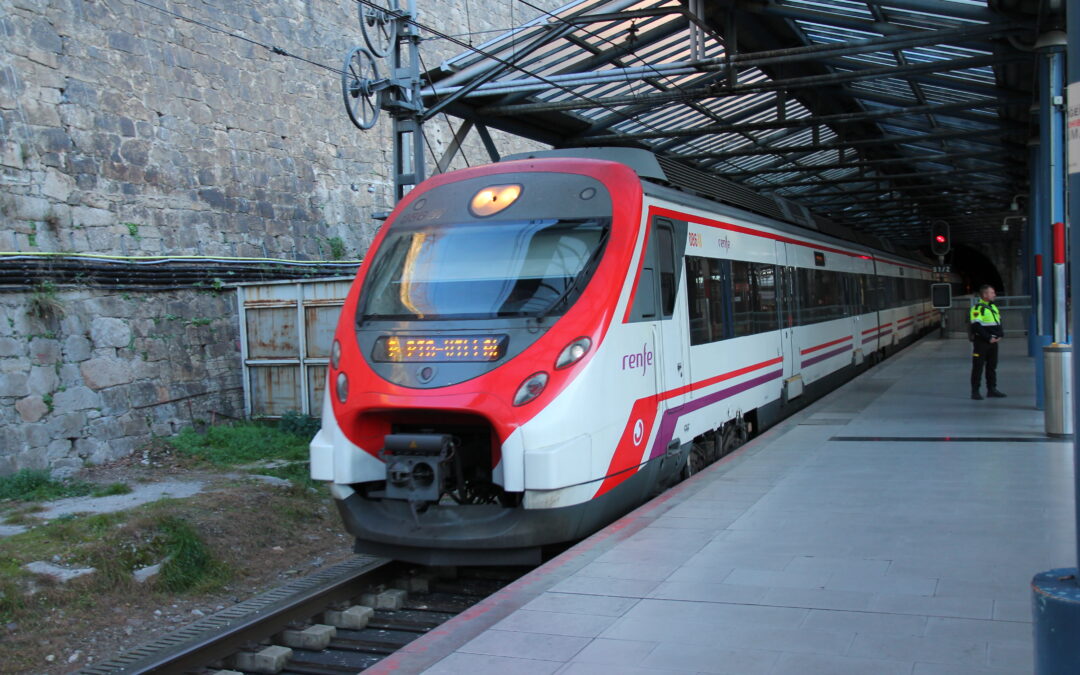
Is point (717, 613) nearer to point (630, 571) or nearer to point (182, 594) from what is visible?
point (630, 571)

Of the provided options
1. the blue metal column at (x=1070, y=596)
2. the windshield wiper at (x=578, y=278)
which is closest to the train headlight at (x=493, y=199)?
the windshield wiper at (x=578, y=278)

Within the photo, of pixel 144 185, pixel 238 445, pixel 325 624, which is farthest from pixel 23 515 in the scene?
pixel 144 185

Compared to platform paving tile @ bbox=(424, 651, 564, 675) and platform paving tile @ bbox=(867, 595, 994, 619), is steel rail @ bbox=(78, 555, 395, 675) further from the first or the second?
platform paving tile @ bbox=(867, 595, 994, 619)

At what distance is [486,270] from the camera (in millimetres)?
6730

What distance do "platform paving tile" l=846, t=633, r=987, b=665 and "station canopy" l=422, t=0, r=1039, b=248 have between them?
8554mm

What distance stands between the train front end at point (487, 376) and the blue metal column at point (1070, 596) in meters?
3.24

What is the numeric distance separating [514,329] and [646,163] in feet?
7.59

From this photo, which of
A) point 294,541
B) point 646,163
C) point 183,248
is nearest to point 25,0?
point 183,248

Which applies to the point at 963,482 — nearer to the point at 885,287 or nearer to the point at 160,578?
the point at 160,578

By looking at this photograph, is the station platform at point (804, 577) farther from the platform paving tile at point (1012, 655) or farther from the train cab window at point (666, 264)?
the train cab window at point (666, 264)

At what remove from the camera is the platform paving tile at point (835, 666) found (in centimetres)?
390

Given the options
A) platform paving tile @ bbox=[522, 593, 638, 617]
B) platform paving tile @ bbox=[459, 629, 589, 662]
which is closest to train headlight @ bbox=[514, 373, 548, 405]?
platform paving tile @ bbox=[522, 593, 638, 617]

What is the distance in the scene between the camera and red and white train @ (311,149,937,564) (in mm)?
6070

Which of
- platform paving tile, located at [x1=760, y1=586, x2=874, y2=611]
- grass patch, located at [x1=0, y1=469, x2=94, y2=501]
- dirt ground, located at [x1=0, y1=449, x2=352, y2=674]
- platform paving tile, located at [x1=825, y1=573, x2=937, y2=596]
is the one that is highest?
platform paving tile, located at [x1=825, y1=573, x2=937, y2=596]
